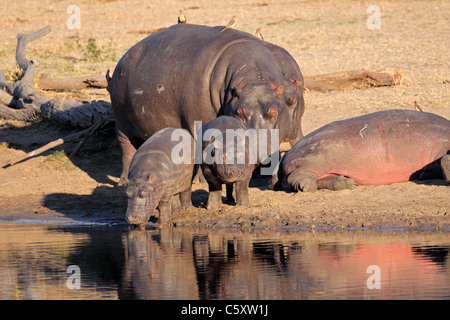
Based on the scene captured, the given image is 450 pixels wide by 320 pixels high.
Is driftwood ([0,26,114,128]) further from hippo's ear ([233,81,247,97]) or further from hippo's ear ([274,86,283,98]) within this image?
hippo's ear ([274,86,283,98])

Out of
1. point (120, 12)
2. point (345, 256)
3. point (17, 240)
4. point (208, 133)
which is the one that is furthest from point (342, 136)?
point (120, 12)

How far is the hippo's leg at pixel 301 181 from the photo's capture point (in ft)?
32.5

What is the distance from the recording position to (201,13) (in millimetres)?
27375

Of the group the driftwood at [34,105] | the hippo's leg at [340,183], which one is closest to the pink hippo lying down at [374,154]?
the hippo's leg at [340,183]

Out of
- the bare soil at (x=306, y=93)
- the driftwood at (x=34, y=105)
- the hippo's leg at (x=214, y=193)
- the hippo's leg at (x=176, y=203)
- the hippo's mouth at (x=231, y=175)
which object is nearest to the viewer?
the hippo's mouth at (x=231, y=175)

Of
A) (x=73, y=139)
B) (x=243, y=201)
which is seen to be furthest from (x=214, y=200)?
(x=73, y=139)

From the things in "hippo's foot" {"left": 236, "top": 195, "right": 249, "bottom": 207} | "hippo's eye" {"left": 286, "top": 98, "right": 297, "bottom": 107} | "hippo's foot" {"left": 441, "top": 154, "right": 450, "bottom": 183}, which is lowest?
"hippo's foot" {"left": 236, "top": 195, "right": 249, "bottom": 207}

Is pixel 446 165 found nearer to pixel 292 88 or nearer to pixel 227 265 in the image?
pixel 292 88

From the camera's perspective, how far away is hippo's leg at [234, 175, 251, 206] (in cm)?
946

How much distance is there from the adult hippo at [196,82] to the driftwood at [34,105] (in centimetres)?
222

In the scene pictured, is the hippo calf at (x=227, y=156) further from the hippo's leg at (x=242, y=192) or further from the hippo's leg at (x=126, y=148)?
the hippo's leg at (x=126, y=148)

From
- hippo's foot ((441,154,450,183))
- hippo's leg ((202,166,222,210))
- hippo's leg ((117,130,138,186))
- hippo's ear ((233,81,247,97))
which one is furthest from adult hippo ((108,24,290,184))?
hippo's foot ((441,154,450,183))

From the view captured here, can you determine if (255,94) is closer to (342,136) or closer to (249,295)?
(342,136)

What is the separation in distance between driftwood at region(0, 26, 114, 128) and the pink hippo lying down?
474 cm
